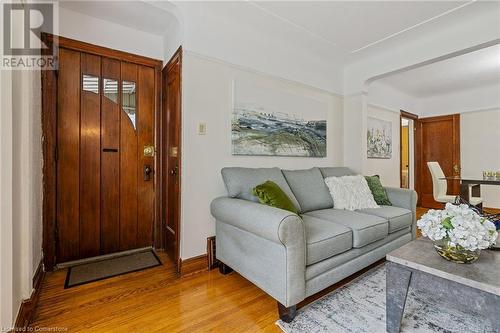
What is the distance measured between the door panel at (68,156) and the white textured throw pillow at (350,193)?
2.63 metres

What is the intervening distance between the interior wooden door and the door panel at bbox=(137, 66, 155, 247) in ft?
0.46

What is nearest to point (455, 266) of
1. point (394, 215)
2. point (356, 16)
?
point (394, 215)

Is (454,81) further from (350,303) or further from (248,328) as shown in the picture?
(248,328)

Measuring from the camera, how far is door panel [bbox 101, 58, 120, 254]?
95.3 inches

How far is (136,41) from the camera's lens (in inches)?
99.6

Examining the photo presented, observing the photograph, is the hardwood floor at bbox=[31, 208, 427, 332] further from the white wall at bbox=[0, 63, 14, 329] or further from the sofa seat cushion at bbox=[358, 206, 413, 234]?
the sofa seat cushion at bbox=[358, 206, 413, 234]

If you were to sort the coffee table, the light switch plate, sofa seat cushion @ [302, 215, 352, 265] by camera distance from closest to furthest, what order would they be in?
1. the coffee table
2. sofa seat cushion @ [302, 215, 352, 265]
3. the light switch plate

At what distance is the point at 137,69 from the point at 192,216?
1.73 metres

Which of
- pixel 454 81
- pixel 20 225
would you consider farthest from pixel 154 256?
pixel 454 81

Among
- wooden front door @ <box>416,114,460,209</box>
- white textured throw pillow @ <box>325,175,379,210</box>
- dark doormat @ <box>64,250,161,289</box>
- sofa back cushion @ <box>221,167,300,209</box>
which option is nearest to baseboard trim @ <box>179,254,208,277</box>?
dark doormat @ <box>64,250,161,289</box>

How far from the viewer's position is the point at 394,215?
7.54 ft

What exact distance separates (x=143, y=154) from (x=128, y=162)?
176mm

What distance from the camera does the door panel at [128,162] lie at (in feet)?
8.28

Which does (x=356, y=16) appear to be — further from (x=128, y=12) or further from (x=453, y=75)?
(x=453, y=75)
